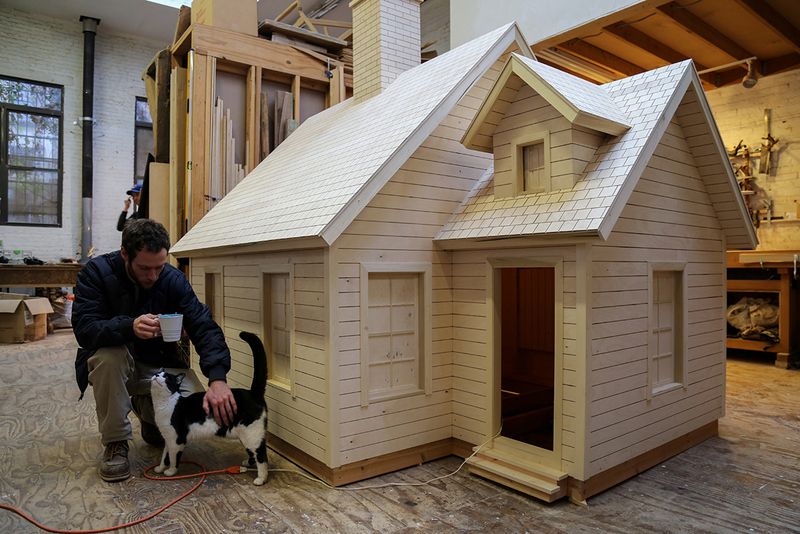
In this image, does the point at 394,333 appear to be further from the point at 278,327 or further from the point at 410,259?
the point at 278,327

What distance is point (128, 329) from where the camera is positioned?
13.2 feet

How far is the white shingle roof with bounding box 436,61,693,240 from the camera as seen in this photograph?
3719 millimetres

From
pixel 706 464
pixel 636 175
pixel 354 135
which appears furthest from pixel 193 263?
pixel 706 464

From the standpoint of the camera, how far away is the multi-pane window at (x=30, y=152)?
45.8 feet

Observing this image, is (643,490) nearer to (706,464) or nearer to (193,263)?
(706,464)

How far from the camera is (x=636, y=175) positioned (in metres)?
3.85

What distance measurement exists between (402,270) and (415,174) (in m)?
0.82

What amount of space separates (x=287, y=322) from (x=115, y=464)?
5.50 feet

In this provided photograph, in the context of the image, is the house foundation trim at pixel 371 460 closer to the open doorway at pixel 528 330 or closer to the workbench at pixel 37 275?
the open doorway at pixel 528 330

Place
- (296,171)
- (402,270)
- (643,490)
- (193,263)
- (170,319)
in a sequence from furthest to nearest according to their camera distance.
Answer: (193,263)
(296,171)
(402,270)
(643,490)
(170,319)

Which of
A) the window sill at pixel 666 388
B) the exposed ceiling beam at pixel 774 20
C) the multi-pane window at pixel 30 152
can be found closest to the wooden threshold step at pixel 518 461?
the window sill at pixel 666 388

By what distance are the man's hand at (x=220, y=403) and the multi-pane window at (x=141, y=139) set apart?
1317 cm

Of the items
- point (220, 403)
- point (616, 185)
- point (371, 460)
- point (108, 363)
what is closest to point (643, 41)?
point (616, 185)

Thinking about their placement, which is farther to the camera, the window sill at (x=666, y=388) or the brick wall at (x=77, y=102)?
the brick wall at (x=77, y=102)
